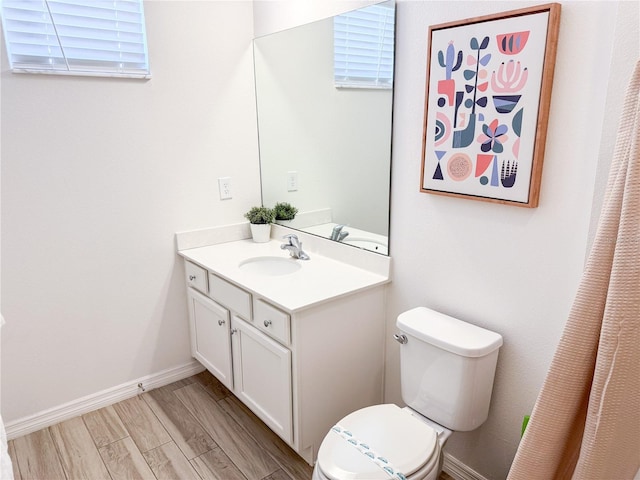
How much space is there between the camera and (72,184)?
2082 mm

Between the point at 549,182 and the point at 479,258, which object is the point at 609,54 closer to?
the point at 549,182

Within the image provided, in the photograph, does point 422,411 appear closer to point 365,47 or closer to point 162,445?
point 162,445

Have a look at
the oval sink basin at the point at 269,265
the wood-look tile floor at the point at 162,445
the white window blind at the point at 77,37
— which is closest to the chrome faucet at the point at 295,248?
the oval sink basin at the point at 269,265

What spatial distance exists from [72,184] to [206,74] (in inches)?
33.9

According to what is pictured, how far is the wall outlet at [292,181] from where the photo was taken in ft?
8.02

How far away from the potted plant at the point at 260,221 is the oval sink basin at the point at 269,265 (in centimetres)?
26

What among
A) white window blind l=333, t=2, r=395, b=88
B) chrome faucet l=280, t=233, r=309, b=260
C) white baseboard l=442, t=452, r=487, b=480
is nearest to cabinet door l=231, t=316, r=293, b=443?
chrome faucet l=280, t=233, r=309, b=260

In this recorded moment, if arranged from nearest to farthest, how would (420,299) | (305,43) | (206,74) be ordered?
(420,299)
(305,43)
(206,74)

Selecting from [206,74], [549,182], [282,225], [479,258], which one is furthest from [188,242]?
[549,182]

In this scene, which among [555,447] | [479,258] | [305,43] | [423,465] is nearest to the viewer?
[555,447]

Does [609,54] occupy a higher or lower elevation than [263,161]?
higher

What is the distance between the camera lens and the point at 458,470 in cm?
187

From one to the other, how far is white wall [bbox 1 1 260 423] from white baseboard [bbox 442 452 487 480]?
→ 151 cm

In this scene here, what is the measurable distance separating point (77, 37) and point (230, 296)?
52.0 inches
